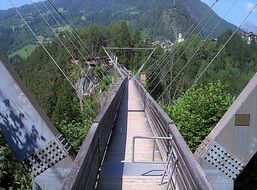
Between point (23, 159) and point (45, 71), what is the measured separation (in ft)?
281

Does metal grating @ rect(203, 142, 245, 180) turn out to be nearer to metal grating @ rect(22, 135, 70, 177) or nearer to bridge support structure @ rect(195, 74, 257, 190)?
bridge support structure @ rect(195, 74, 257, 190)

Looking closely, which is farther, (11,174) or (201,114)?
(201,114)

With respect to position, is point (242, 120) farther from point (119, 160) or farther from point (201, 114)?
point (201, 114)

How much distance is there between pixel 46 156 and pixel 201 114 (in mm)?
10727

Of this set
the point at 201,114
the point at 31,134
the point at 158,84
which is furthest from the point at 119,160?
the point at 158,84

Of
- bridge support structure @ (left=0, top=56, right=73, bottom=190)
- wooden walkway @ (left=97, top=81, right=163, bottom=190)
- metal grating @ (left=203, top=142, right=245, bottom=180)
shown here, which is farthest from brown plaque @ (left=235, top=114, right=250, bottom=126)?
bridge support structure @ (left=0, top=56, right=73, bottom=190)

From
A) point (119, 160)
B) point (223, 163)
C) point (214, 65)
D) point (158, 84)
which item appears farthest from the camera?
point (214, 65)

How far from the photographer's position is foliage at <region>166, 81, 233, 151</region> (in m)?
16.8

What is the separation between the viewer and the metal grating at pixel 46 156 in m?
7.03

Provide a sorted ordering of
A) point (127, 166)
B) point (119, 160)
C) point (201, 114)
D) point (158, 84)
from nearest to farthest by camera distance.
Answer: point (127, 166), point (119, 160), point (201, 114), point (158, 84)

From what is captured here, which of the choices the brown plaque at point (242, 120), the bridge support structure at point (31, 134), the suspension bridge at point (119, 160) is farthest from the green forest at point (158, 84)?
the brown plaque at point (242, 120)

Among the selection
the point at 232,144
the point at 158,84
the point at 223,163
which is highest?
the point at 232,144

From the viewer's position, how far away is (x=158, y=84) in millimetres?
58844

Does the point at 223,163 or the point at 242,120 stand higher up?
the point at 242,120
